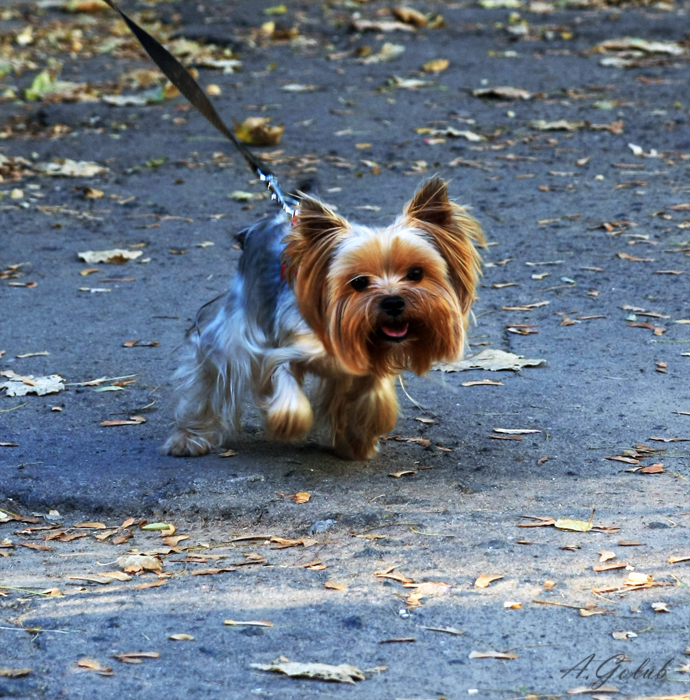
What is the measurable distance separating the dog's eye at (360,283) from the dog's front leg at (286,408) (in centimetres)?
64

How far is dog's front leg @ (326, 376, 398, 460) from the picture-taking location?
502cm

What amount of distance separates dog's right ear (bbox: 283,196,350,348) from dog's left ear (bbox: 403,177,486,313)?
32 cm

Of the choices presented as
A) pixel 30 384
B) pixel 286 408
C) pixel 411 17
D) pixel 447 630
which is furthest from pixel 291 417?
pixel 411 17

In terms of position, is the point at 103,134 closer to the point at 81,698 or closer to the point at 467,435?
the point at 467,435

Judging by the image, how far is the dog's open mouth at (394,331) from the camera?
4488 millimetres

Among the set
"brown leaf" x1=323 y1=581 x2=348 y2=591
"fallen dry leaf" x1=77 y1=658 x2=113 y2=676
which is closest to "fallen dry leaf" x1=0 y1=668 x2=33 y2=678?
"fallen dry leaf" x1=77 y1=658 x2=113 y2=676

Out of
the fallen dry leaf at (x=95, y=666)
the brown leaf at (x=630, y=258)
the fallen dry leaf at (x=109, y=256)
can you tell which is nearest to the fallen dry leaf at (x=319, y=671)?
the fallen dry leaf at (x=95, y=666)

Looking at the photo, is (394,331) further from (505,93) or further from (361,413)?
(505,93)

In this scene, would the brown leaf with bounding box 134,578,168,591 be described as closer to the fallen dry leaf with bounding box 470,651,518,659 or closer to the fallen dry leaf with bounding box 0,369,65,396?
the fallen dry leaf with bounding box 470,651,518,659

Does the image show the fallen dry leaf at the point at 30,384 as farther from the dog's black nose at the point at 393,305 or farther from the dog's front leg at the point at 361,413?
the dog's black nose at the point at 393,305

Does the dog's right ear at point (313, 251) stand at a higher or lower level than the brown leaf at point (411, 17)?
lower

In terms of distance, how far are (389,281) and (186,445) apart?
58.8 inches

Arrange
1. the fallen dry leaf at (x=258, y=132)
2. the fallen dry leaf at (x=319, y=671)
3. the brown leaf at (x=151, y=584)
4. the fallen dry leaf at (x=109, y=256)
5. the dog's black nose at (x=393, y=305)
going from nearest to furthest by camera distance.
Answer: the fallen dry leaf at (x=319, y=671) < the brown leaf at (x=151, y=584) < the dog's black nose at (x=393, y=305) < the fallen dry leaf at (x=109, y=256) < the fallen dry leaf at (x=258, y=132)

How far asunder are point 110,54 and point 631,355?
1109 cm
